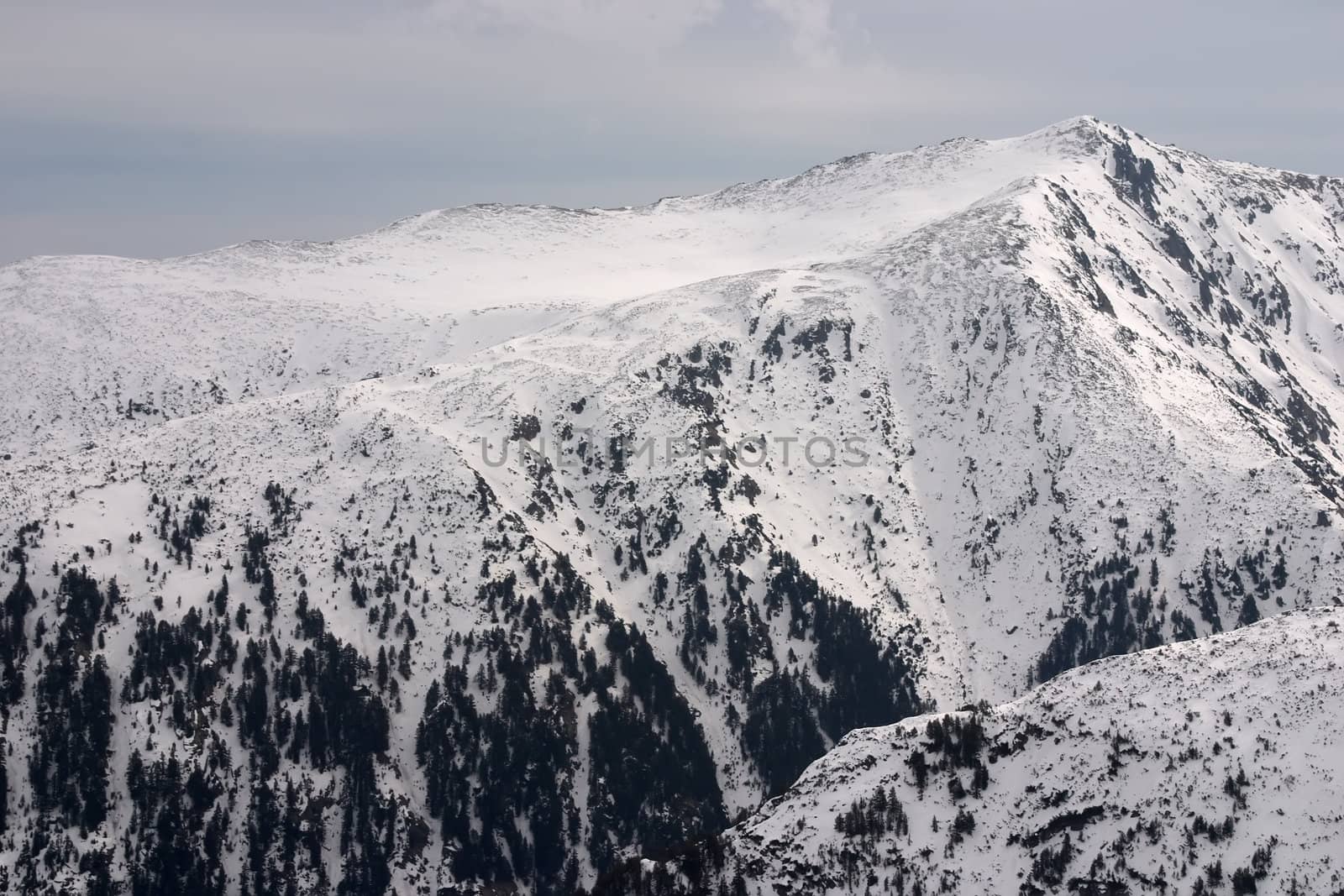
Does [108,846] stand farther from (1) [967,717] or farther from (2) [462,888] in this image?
(1) [967,717]

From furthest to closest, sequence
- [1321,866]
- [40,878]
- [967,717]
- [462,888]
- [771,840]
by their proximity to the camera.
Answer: [462,888]
[40,878]
[967,717]
[771,840]
[1321,866]

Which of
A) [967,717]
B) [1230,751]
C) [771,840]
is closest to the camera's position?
[1230,751]

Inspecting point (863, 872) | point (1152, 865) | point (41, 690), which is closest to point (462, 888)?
point (41, 690)

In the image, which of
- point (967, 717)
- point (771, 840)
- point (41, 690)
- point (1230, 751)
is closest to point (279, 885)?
point (41, 690)

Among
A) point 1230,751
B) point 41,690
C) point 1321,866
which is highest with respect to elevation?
point 41,690

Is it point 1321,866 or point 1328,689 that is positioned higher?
point 1328,689

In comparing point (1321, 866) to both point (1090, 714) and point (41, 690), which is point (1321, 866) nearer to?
point (1090, 714)

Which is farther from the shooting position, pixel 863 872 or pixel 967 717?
pixel 967 717
